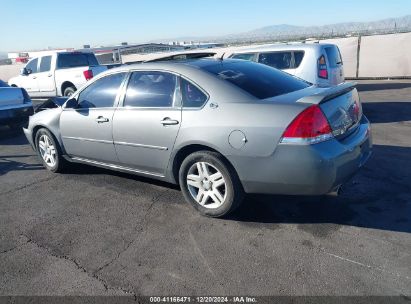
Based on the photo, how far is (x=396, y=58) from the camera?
14.6m

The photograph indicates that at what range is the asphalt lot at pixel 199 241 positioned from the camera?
2889 millimetres

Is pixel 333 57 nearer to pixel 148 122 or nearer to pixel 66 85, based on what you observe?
pixel 148 122

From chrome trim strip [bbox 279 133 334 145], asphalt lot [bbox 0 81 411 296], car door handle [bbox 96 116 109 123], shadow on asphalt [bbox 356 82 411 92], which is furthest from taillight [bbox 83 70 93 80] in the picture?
chrome trim strip [bbox 279 133 334 145]

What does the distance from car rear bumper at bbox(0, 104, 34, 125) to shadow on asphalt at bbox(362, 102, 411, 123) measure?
7922mm

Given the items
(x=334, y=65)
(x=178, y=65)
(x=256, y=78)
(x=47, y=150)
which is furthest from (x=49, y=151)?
(x=334, y=65)

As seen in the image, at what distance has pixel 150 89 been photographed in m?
4.30

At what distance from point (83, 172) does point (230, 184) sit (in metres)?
2.96

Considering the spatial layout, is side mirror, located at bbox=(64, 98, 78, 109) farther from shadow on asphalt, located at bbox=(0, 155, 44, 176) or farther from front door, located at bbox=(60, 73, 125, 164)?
shadow on asphalt, located at bbox=(0, 155, 44, 176)

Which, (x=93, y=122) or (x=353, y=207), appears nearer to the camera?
(x=353, y=207)

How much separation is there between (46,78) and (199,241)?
1164 cm

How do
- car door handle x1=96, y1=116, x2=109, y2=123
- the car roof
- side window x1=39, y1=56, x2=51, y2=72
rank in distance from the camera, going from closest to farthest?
1. the car roof
2. car door handle x1=96, y1=116, x2=109, y2=123
3. side window x1=39, y1=56, x2=51, y2=72

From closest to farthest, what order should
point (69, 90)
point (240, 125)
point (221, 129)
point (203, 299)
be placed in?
point (203, 299) → point (240, 125) → point (221, 129) → point (69, 90)

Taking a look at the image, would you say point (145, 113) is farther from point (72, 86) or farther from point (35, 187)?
point (72, 86)

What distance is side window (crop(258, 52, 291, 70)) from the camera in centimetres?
847
